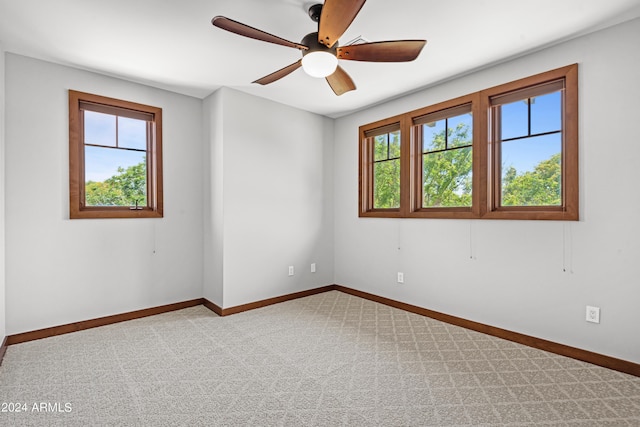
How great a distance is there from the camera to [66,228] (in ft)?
10.1

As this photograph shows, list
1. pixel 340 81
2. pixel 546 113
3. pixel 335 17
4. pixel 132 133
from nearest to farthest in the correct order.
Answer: pixel 335 17
pixel 340 81
pixel 546 113
pixel 132 133

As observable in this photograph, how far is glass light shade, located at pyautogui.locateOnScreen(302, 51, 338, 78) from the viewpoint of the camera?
2.04 metres

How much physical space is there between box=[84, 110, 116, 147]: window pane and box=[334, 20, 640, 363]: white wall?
10.9ft

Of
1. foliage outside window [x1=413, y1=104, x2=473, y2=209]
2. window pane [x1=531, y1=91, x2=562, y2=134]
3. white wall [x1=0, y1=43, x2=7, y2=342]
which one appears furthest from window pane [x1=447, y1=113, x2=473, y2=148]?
white wall [x1=0, y1=43, x2=7, y2=342]

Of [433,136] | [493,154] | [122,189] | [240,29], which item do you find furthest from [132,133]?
[493,154]

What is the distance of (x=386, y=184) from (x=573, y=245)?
6.89 ft

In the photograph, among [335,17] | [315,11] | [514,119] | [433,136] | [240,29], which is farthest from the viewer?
[433,136]

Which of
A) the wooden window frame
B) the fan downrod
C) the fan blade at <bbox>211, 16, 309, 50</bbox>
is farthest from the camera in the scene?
the wooden window frame

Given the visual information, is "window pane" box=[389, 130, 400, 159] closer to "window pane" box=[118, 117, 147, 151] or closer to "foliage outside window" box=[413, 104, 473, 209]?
"foliage outside window" box=[413, 104, 473, 209]

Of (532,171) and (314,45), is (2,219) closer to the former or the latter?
(314,45)

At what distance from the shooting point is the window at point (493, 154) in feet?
8.84

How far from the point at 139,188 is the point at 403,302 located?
3263 millimetres

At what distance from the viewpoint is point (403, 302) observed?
3842mm

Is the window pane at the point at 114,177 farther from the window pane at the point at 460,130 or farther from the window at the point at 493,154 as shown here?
the window pane at the point at 460,130
